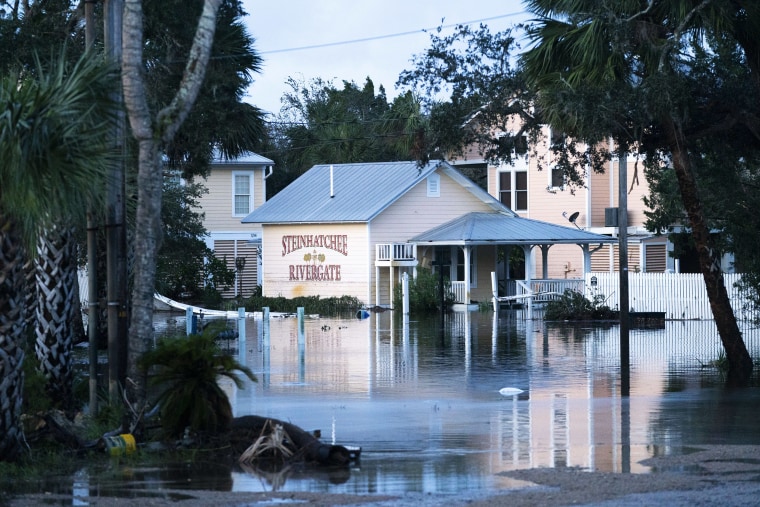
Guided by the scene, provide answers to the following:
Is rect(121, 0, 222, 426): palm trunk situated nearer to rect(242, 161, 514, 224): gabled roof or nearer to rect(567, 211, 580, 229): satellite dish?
rect(242, 161, 514, 224): gabled roof

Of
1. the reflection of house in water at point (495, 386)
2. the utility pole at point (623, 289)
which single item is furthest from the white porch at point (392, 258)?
the utility pole at point (623, 289)

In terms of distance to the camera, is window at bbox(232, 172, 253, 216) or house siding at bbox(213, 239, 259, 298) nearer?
house siding at bbox(213, 239, 259, 298)

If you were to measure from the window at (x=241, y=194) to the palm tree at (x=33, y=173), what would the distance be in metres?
40.9

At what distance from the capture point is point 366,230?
4431 cm

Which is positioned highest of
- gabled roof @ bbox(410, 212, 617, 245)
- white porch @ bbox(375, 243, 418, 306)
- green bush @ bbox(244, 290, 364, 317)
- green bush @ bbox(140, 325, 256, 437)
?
gabled roof @ bbox(410, 212, 617, 245)

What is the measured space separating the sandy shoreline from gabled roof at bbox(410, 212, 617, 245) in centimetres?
3115

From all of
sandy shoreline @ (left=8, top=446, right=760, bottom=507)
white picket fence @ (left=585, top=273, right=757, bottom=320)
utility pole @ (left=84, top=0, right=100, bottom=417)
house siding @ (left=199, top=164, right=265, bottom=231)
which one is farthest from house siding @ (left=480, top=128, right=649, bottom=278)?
sandy shoreline @ (left=8, top=446, right=760, bottom=507)

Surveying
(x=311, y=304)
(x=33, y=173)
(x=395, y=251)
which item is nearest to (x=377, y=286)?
(x=395, y=251)

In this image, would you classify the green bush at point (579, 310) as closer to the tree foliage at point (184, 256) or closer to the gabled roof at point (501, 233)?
the gabled roof at point (501, 233)

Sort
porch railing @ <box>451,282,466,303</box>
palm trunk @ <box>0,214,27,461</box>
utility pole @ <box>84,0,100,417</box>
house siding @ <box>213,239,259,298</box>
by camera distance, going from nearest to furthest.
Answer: palm trunk @ <box>0,214,27,461</box> < utility pole @ <box>84,0,100,417</box> < porch railing @ <box>451,282,466,303</box> < house siding @ <box>213,239,259,298</box>

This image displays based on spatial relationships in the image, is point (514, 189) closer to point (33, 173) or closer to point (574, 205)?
point (574, 205)

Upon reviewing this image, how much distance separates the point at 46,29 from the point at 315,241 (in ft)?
83.2

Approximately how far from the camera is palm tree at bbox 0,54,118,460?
9.75m

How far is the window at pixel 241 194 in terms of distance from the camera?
169ft
